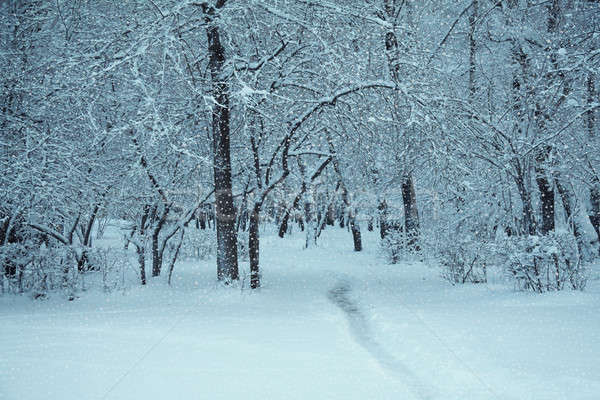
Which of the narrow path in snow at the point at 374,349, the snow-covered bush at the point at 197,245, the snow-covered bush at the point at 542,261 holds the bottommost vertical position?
the narrow path in snow at the point at 374,349

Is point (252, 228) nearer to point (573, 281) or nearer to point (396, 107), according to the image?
point (396, 107)

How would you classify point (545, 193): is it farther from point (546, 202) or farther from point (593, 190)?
point (593, 190)

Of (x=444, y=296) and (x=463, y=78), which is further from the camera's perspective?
→ (x=463, y=78)

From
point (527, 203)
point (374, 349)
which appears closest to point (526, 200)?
point (527, 203)

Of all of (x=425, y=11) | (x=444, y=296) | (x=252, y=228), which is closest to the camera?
(x=444, y=296)

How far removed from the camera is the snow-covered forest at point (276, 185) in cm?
567

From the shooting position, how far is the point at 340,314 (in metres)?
9.19

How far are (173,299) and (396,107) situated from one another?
20.0 feet

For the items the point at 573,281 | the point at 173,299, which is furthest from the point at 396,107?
the point at 173,299

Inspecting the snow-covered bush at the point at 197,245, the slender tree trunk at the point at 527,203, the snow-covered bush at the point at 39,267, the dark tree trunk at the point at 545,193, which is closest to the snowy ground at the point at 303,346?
the snow-covered bush at the point at 39,267

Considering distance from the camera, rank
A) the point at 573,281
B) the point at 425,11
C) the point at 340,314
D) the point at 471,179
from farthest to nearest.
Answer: the point at 425,11, the point at 471,179, the point at 573,281, the point at 340,314

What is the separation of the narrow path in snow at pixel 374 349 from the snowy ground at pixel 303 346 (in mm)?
20

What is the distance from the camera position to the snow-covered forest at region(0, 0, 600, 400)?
567 cm

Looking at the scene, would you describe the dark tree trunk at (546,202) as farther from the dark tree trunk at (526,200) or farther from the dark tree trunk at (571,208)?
the dark tree trunk at (526,200)
